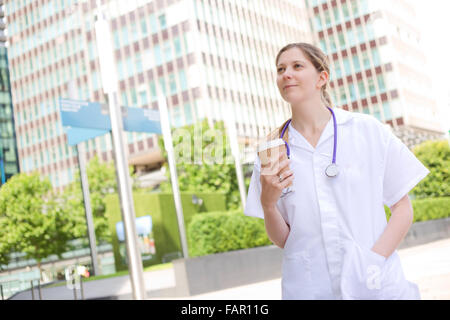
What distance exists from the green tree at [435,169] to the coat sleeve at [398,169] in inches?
963

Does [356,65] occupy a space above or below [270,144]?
above

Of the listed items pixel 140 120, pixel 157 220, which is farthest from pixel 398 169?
pixel 157 220

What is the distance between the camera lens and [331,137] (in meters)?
1.48

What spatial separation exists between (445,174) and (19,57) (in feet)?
159

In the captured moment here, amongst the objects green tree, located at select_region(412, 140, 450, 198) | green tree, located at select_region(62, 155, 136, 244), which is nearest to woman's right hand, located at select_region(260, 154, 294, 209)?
green tree, located at select_region(412, 140, 450, 198)

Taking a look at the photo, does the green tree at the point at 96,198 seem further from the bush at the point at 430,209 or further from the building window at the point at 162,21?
the bush at the point at 430,209

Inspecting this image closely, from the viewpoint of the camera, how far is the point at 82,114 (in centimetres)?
977

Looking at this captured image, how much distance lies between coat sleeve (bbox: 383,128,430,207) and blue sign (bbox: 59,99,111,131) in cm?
807

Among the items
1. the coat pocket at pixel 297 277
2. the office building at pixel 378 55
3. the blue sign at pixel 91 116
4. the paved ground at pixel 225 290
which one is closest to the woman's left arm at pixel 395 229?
the coat pocket at pixel 297 277

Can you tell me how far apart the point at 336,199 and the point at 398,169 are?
0.18 metres

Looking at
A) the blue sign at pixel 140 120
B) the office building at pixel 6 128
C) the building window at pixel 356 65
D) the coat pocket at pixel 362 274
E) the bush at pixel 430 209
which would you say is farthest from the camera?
the building window at pixel 356 65

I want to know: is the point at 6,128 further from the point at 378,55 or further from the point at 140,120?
the point at 378,55

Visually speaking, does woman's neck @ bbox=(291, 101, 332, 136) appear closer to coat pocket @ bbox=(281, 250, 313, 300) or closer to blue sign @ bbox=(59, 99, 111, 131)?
coat pocket @ bbox=(281, 250, 313, 300)

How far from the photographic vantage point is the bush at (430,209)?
785 inches
